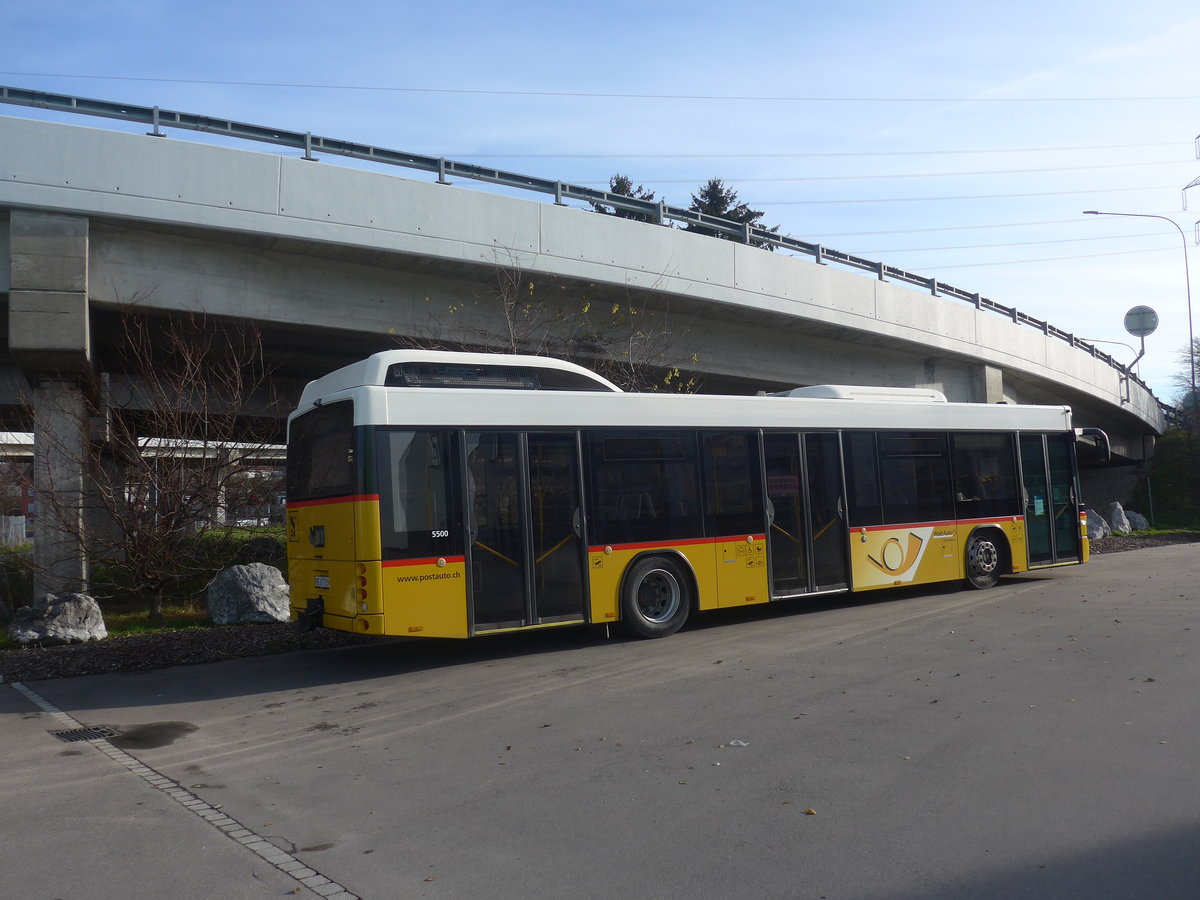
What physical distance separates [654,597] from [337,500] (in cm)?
406

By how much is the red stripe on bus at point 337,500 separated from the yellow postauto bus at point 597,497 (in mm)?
22

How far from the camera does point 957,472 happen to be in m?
15.4

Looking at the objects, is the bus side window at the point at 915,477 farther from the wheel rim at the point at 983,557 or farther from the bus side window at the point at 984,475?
the wheel rim at the point at 983,557

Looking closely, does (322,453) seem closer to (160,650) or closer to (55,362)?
(160,650)

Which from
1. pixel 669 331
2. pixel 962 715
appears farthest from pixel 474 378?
pixel 669 331

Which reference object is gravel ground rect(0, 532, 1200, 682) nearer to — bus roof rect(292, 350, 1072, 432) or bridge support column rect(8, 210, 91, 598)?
bridge support column rect(8, 210, 91, 598)

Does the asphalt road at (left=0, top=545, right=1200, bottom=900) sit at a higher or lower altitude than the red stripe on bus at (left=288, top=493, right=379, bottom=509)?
lower

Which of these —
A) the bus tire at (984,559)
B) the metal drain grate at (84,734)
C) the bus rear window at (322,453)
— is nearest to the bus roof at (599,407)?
the bus rear window at (322,453)

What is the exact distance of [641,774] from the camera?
6211mm

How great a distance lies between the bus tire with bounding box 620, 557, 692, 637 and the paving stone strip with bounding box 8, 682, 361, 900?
18.9 feet

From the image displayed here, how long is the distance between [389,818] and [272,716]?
354 centimetres

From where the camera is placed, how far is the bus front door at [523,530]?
10648 millimetres

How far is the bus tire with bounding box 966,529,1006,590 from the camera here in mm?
15484

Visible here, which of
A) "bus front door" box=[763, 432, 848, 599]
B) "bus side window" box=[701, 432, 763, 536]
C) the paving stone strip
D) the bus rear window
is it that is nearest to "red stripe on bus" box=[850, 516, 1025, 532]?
"bus front door" box=[763, 432, 848, 599]
